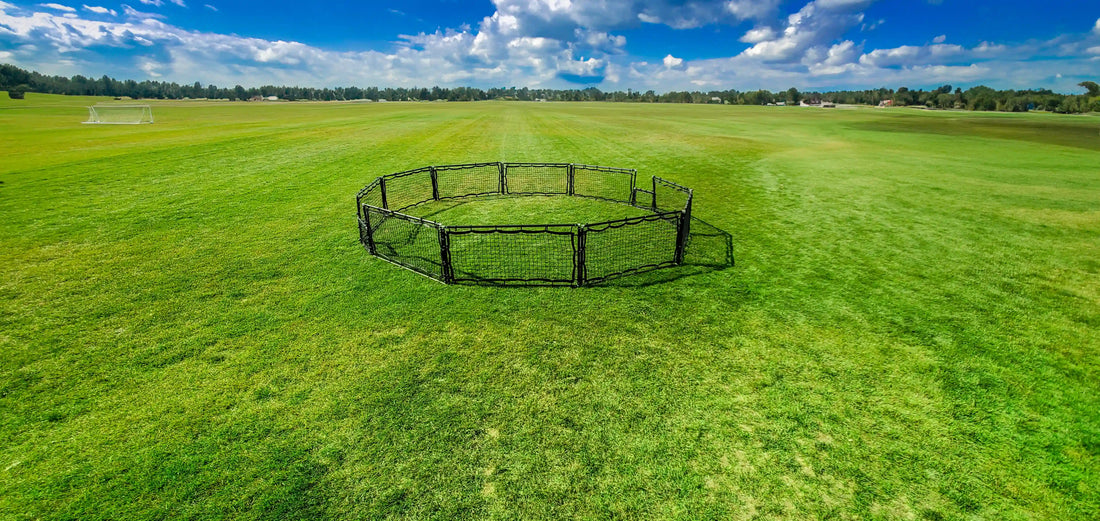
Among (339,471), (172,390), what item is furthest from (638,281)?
(172,390)

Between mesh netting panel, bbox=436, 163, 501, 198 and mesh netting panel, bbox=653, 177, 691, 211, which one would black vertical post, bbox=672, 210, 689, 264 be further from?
mesh netting panel, bbox=436, 163, 501, 198

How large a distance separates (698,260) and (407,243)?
29.7 feet

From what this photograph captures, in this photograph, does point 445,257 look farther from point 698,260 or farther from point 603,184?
point 603,184

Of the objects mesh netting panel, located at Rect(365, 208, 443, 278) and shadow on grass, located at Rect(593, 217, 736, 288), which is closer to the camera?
shadow on grass, located at Rect(593, 217, 736, 288)

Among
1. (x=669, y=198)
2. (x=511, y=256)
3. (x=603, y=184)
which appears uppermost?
(x=603, y=184)

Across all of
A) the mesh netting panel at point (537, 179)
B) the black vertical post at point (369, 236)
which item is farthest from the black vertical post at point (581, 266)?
the mesh netting panel at point (537, 179)

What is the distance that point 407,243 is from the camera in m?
13.5

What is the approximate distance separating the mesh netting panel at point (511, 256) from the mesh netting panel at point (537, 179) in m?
6.61

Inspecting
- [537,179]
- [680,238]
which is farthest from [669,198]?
[680,238]

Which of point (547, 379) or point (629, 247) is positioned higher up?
point (629, 247)

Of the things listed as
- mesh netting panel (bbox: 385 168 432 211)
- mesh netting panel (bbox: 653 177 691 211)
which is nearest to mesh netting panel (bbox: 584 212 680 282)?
mesh netting panel (bbox: 653 177 691 211)

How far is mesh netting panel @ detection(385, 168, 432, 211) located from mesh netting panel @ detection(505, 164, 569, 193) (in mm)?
4275

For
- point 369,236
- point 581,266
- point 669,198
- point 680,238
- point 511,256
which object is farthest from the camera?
point 669,198

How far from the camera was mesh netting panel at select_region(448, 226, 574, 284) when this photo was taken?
426 inches
